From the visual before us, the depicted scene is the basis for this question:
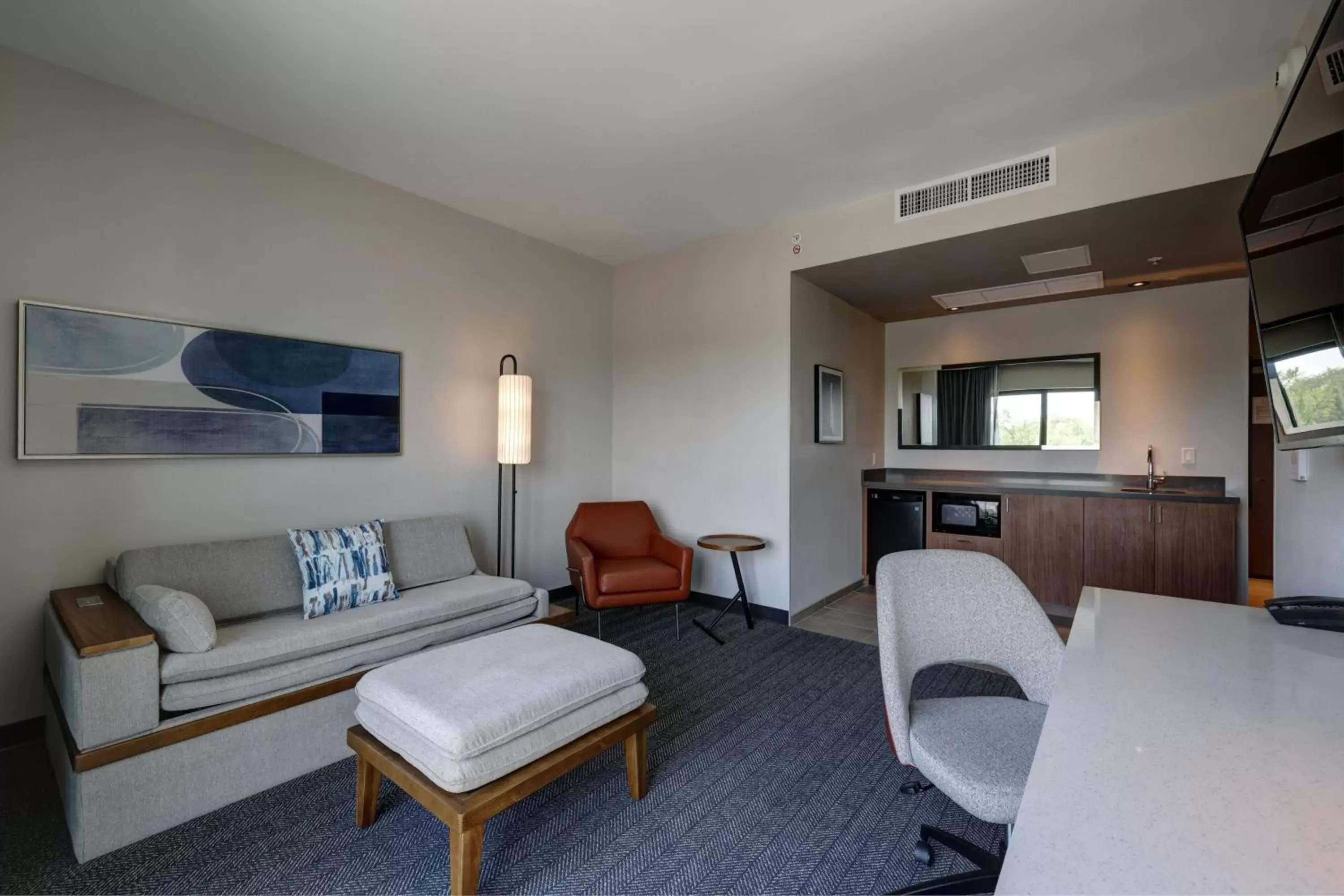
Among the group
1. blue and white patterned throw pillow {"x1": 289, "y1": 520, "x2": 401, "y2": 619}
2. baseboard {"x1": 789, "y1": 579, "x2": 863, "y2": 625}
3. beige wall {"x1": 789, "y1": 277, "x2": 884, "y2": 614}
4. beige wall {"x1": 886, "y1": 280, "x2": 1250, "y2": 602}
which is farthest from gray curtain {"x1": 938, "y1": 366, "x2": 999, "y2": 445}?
blue and white patterned throw pillow {"x1": 289, "y1": 520, "x2": 401, "y2": 619}

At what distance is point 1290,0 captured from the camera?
202 cm

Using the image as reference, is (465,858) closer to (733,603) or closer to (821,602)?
(733,603)

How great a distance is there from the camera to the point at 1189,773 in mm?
823

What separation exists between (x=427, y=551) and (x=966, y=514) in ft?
12.8

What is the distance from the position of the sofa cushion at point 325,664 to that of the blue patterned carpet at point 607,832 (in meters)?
0.37

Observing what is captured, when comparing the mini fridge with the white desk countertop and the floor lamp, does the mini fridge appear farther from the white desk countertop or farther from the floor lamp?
the white desk countertop

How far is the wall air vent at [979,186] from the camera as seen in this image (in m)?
3.06

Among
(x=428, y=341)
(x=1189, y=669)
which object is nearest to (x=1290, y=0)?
(x=1189, y=669)

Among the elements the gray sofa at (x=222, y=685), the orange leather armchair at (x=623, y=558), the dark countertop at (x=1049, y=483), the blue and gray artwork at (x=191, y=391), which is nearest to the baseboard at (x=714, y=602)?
the orange leather armchair at (x=623, y=558)

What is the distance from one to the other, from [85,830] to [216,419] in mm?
1697

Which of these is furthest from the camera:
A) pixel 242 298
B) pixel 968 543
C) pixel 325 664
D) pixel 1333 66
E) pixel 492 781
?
pixel 968 543

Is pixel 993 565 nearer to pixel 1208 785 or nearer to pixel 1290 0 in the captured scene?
pixel 1208 785

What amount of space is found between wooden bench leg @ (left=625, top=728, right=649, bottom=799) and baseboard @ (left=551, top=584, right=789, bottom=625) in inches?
72.9

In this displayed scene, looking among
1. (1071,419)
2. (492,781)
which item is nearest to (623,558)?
(492,781)
